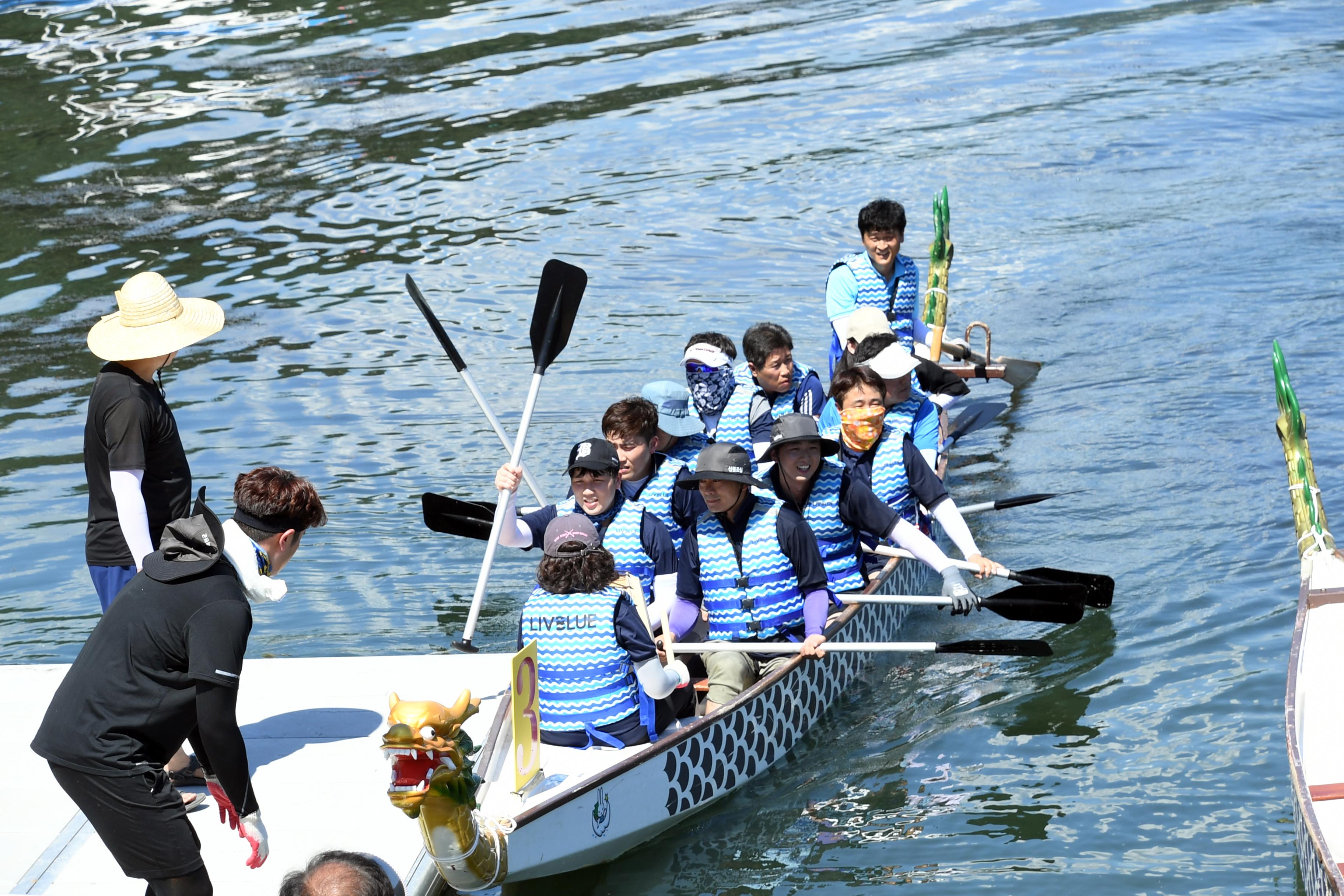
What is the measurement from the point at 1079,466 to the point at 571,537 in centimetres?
659

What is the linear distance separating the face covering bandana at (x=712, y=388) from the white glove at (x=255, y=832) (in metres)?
5.26

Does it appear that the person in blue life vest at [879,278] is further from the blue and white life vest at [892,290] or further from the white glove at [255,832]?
the white glove at [255,832]

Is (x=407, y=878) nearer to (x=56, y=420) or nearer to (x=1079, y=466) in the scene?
(x=1079, y=466)

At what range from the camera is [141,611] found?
4203 mm

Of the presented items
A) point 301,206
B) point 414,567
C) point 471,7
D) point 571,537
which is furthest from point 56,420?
point 471,7

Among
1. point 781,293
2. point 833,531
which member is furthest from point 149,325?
point 781,293

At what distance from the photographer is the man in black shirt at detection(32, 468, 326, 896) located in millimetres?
4180

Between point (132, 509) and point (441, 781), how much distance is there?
6.77ft

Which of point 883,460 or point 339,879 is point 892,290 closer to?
point 883,460

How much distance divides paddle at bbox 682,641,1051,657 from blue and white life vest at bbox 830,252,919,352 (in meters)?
3.51

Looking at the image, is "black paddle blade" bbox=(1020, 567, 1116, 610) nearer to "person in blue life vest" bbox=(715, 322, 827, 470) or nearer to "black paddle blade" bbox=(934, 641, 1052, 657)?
"black paddle blade" bbox=(934, 641, 1052, 657)

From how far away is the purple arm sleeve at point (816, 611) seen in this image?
279 inches

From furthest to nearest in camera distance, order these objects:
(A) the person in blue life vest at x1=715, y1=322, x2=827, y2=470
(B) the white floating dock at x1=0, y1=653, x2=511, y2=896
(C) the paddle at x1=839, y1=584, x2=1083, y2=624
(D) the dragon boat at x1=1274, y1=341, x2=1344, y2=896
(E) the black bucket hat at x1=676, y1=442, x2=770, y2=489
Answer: (A) the person in blue life vest at x1=715, y1=322, x2=827, y2=470, (C) the paddle at x1=839, y1=584, x2=1083, y2=624, (E) the black bucket hat at x1=676, y1=442, x2=770, y2=489, (B) the white floating dock at x1=0, y1=653, x2=511, y2=896, (D) the dragon boat at x1=1274, y1=341, x2=1344, y2=896

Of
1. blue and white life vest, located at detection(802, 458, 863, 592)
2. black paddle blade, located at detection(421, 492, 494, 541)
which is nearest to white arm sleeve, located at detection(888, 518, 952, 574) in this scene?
A: blue and white life vest, located at detection(802, 458, 863, 592)
